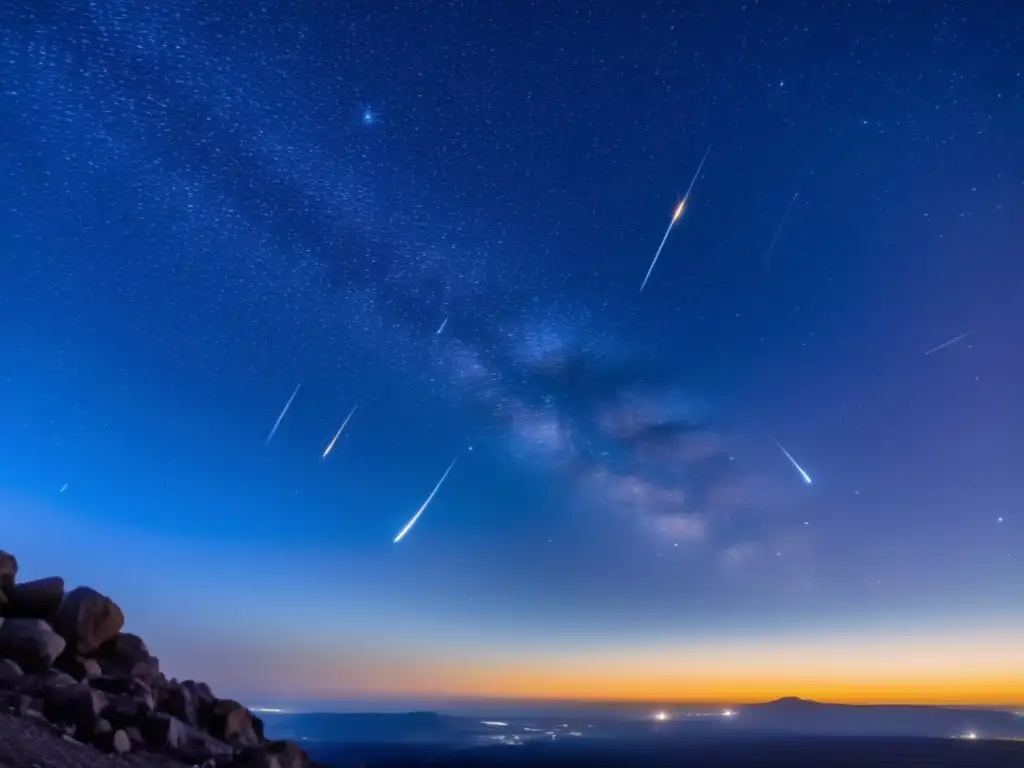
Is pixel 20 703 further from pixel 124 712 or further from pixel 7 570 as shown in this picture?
pixel 7 570

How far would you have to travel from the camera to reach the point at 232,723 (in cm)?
1888

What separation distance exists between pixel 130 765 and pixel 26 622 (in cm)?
531

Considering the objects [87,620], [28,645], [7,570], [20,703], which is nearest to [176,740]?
[20,703]

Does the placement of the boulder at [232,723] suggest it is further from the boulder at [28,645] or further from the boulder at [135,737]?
the boulder at [28,645]

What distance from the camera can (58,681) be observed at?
15492mm

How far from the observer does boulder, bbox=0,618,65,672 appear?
53.2 feet

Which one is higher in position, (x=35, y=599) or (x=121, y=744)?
(x=35, y=599)

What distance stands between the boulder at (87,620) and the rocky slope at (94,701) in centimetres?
2

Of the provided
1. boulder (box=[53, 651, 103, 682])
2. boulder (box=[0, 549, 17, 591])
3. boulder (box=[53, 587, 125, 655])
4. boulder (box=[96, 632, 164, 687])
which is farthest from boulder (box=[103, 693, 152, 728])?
boulder (box=[0, 549, 17, 591])

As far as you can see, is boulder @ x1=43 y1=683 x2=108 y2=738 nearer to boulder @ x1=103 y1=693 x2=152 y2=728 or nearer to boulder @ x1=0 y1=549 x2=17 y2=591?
boulder @ x1=103 y1=693 x2=152 y2=728

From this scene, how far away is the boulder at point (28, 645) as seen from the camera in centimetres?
1620

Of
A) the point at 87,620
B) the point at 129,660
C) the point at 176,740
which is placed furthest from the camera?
the point at 129,660

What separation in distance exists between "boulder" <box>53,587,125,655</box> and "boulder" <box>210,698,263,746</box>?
11.0ft

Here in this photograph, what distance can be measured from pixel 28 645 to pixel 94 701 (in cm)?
300
